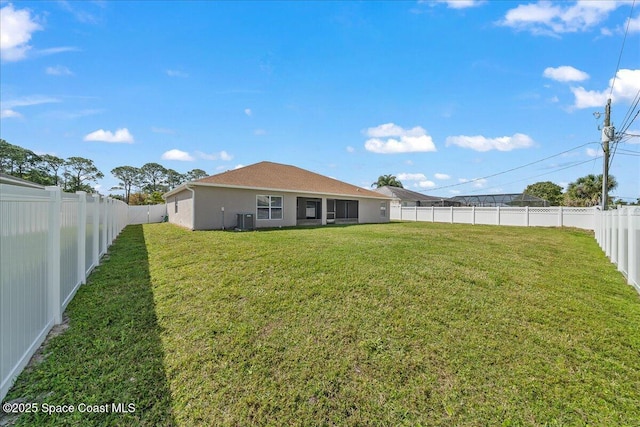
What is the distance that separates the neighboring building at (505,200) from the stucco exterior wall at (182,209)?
32355 mm

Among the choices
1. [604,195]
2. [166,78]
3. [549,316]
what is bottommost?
[549,316]

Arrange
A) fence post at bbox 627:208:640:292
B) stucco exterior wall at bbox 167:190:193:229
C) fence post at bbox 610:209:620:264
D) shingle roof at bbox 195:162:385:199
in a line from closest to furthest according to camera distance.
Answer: fence post at bbox 627:208:640:292, fence post at bbox 610:209:620:264, stucco exterior wall at bbox 167:190:193:229, shingle roof at bbox 195:162:385:199

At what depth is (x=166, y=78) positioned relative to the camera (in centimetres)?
1223

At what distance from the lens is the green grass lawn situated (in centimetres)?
240

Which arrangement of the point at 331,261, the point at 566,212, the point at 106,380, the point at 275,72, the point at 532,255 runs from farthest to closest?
Result: the point at 566,212
the point at 275,72
the point at 532,255
the point at 331,261
the point at 106,380

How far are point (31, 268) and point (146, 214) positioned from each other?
22734mm

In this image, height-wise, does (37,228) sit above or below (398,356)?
above

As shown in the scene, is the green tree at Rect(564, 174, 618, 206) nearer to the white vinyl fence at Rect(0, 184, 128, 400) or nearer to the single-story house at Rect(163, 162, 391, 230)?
the single-story house at Rect(163, 162, 391, 230)

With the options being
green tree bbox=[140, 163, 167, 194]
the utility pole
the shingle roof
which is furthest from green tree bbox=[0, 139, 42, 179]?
the utility pole

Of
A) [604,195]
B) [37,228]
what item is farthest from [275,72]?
[604,195]

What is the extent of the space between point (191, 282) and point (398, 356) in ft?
12.4

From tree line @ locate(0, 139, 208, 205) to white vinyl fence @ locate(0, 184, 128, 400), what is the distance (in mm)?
24464

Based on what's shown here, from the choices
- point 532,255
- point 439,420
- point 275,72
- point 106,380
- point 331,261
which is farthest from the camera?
point 275,72

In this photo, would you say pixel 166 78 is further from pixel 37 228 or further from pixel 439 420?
pixel 439 420
